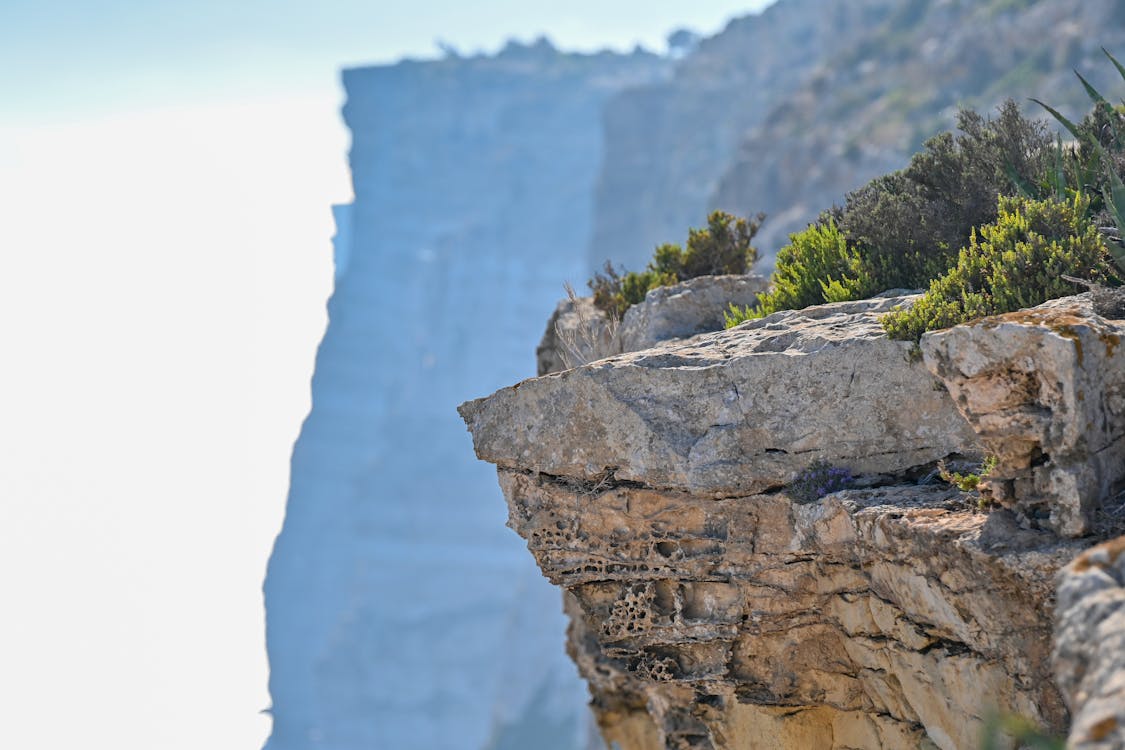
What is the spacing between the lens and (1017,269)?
35.2ft

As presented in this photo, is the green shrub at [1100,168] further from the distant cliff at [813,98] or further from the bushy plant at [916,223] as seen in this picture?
the distant cliff at [813,98]

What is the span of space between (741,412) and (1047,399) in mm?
3447

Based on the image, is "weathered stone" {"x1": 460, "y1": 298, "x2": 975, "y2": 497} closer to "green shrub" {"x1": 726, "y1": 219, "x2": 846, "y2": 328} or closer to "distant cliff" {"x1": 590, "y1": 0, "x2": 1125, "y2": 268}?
"green shrub" {"x1": 726, "y1": 219, "x2": 846, "y2": 328}

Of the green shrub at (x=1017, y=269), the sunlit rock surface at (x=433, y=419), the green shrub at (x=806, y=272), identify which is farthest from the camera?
the sunlit rock surface at (x=433, y=419)

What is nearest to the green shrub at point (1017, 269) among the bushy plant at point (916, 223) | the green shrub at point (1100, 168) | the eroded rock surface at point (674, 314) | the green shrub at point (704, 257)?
the green shrub at point (1100, 168)

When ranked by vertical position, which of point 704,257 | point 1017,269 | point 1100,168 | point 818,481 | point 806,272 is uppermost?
point 704,257

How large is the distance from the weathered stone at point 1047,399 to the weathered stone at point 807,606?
476 millimetres

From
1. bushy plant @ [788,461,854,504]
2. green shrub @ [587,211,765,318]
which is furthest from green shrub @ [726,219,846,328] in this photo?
green shrub @ [587,211,765,318]

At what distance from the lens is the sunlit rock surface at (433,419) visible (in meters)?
109

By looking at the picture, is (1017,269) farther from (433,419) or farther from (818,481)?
(433,419)

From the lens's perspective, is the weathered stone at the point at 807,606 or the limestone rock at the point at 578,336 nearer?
the weathered stone at the point at 807,606

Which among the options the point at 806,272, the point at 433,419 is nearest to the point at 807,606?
the point at 806,272

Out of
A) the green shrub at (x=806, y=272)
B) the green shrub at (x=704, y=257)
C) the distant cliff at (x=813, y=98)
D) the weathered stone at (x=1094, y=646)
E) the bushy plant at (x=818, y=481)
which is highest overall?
the distant cliff at (x=813, y=98)

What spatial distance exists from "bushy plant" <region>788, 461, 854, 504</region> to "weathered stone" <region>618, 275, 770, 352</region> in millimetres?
3516
